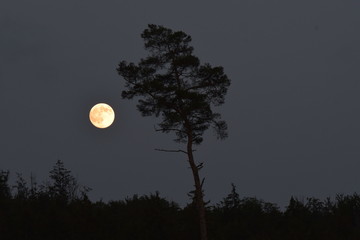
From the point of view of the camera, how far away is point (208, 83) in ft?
113

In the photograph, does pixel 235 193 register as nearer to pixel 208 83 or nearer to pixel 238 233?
pixel 238 233

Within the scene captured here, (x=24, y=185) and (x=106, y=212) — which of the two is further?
(x=24, y=185)

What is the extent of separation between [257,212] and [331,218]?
11993 millimetres

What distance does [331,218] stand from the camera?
176 feet

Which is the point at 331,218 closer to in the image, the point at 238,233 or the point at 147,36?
the point at 238,233

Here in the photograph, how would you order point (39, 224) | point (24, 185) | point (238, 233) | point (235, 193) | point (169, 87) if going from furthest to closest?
point (24, 185) → point (235, 193) → point (238, 233) → point (39, 224) → point (169, 87)

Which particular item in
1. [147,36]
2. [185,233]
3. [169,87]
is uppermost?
[147,36]

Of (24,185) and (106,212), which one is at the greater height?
(24,185)

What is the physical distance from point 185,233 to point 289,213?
60.5 ft

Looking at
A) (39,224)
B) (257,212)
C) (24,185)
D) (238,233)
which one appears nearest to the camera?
(39,224)

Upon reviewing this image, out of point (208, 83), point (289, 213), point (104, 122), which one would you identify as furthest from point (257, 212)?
point (208, 83)

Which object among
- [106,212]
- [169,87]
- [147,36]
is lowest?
[106,212]

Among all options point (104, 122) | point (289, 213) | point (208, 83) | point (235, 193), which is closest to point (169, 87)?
point (208, 83)

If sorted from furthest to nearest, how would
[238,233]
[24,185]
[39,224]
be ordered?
[24,185], [238,233], [39,224]
